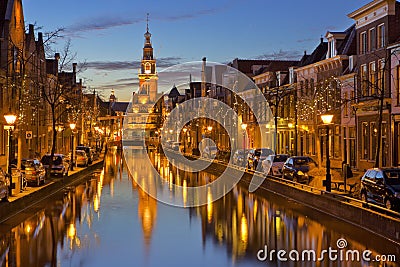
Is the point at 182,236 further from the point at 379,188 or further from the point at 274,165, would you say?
the point at 274,165

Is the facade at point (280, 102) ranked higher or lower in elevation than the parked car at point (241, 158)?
higher

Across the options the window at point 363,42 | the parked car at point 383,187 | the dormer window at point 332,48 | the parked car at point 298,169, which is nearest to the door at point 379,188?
the parked car at point 383,187

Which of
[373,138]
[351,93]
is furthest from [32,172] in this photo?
[351,93]

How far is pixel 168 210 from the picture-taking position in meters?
24.8

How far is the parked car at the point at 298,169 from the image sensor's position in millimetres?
33938

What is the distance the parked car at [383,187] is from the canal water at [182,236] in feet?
6.08

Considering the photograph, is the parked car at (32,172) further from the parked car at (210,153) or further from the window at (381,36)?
the parked car at (210,153)

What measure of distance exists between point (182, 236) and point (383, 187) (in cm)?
761

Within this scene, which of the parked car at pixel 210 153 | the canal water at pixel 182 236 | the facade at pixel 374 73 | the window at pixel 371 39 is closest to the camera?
the canal water at pixel 182 236

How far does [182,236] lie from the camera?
18297 millimetres

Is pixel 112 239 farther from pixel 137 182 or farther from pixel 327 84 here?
pixel 327 84

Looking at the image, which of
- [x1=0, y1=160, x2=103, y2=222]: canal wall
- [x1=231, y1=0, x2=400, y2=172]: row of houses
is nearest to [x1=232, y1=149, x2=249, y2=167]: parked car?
[x1=231, y1=0, x2=400, y2=172]: row of houses

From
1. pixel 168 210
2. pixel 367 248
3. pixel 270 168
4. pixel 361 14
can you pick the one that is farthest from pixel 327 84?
pixel 367 248

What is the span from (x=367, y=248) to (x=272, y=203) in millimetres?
11768
